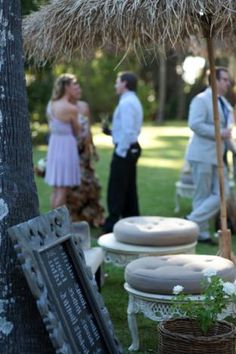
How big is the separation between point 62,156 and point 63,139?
21cm

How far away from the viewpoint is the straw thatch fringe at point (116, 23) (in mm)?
5117

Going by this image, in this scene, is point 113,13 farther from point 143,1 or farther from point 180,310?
point 180,310

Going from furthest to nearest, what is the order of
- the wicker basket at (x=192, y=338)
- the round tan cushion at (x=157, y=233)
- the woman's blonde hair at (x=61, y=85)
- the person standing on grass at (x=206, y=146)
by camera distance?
the woman's blonde hair at (x=61, y=85) < the person standing on grass at (x=206, y=146) < the round tan cushion at (x=157, y=233) < the wicker basket at (x=192, y=338)

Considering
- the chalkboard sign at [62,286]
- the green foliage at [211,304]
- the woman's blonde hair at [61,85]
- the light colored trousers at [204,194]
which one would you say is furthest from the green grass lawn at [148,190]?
the woman's blonde hair at [61,85]

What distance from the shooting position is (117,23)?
5340 millimetres

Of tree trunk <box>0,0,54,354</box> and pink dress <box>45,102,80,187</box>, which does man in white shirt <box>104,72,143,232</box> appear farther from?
tree trunk <box>0,0,54,354</box>

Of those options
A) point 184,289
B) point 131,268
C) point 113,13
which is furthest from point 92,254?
point 113,13

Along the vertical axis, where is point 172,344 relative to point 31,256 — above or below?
below

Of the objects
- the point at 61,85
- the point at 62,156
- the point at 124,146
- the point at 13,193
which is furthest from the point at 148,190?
the point at 13,193

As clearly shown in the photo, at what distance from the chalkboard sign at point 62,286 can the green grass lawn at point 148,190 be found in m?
0.88

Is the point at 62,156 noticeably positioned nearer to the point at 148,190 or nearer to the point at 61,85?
the point at 61,85

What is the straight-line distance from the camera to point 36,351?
435 cm

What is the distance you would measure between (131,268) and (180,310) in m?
0.64

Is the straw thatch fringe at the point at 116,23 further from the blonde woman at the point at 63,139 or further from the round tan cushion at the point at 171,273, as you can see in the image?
the blonde woman at the point at 63,139
